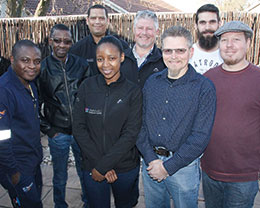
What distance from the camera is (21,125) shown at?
7.53ft

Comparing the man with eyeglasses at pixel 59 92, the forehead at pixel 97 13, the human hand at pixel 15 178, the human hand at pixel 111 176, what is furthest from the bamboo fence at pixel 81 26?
the human hand at pixel 15 178

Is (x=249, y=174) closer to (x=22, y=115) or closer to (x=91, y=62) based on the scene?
(x=22, y=115)

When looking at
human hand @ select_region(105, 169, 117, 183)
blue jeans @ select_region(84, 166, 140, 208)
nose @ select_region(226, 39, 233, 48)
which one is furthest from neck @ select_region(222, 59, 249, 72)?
human hand @ select_region(105, 169, 117, 183)

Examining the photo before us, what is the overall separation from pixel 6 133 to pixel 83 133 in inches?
26.7

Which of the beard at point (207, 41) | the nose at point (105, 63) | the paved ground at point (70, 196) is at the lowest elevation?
the paved ground at point (70, 196)

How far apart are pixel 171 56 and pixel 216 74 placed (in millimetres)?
540

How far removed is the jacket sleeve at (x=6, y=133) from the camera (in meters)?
2.06

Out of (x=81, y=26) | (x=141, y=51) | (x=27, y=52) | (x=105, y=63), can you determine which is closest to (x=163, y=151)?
(x=105, y=63)

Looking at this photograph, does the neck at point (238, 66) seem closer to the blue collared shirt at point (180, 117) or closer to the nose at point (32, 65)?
the blue collared shirt at point (180, 117)

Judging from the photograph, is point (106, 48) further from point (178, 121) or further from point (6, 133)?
point (6, 133)

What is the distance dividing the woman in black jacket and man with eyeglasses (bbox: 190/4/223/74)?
1.45 metres

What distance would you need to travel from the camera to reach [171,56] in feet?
6.90

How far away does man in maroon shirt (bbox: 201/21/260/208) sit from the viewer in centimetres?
210

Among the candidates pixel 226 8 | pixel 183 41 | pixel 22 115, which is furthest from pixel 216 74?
pixel 226 8
